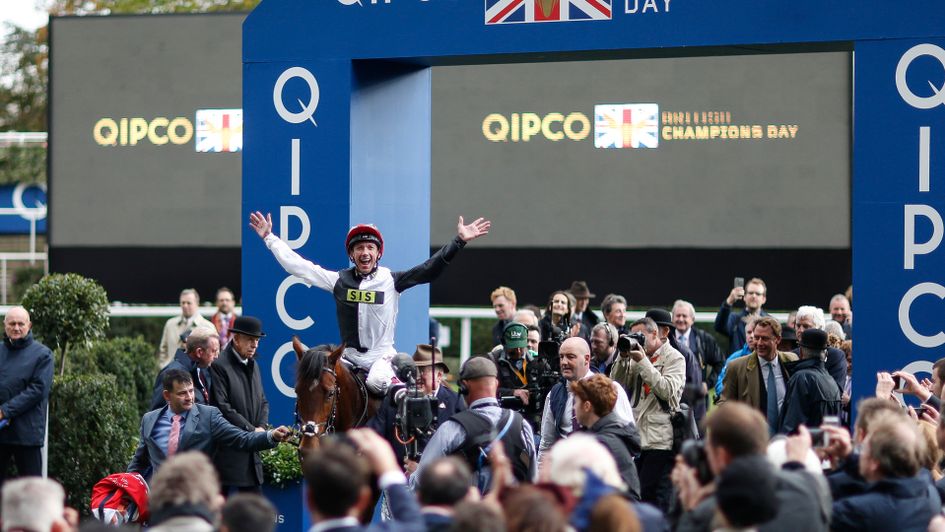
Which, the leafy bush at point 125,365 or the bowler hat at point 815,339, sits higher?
the bowler hat at point 815,339

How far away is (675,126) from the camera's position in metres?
14.9

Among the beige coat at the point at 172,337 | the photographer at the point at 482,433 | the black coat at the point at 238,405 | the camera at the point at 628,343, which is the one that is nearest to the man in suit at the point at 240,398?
the black coat at the point at 238,405

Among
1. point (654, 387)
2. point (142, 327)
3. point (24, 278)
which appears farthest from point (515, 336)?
point (24, 278)

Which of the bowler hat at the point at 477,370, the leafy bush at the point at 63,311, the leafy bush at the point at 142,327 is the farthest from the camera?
the leafy bush at the point at 142,327

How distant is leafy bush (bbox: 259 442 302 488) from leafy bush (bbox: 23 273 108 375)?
3.26m

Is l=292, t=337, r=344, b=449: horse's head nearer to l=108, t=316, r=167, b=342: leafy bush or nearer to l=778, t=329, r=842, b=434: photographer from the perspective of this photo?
l=778, t=329, r=842, b=434: photographer

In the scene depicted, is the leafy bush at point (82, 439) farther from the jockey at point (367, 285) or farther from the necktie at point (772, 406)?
the necktie at point (772, 406)

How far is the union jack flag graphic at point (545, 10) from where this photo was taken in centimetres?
902

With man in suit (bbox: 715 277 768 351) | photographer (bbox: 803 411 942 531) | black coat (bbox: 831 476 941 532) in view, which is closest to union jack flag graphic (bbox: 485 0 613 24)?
man in suit (bbox: 715 277 768 351)

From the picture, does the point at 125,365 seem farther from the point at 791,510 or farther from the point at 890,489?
the point at 791,510

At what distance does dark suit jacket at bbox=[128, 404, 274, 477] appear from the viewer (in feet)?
26.2

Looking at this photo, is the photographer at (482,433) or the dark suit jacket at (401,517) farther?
the photographer at (482,433)

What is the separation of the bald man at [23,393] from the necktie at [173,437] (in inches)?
99.2

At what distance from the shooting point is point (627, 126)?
14750 mm
